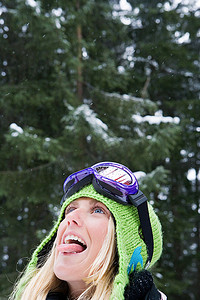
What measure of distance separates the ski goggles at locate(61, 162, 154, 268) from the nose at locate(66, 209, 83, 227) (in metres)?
0.14

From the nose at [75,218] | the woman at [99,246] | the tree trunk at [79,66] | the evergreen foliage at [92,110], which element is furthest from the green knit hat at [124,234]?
the tree trunk at [79,66]

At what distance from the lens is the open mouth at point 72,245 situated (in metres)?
1.59

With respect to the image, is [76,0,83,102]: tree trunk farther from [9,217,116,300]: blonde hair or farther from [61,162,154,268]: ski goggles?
[9,217,116,300]: blonde hair

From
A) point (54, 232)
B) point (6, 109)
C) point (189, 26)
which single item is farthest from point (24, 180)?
point (189, 26)

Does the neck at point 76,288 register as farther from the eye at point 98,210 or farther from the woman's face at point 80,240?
the eye at point 98,210

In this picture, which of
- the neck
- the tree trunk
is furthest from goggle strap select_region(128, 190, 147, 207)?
the tree trunk

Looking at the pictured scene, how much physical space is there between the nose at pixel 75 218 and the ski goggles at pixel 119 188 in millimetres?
144

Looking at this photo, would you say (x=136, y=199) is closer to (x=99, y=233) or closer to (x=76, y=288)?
(x=99, y=233)

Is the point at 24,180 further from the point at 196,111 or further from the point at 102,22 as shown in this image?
the point at 196,111

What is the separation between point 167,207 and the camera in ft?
35.6

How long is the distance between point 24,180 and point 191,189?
280 inches

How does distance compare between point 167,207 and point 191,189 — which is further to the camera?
point 191,189

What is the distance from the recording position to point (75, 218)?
165cm

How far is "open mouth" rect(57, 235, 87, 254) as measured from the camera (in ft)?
5.22
